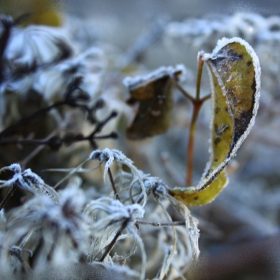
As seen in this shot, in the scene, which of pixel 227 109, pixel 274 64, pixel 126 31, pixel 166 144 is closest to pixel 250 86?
pixel 227 109

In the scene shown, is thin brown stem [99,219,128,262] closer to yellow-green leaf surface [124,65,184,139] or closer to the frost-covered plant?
the frost-covered plant

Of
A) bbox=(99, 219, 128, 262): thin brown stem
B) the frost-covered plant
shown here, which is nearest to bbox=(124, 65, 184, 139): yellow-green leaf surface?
the frost-covered plant

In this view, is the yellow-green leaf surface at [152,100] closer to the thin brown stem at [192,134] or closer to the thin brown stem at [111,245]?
the thin brown stem at [192,134]

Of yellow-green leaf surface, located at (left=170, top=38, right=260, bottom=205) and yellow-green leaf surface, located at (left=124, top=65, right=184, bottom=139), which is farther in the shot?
yellow-green leaf surface, located at (left=124, top=65, right=184, bottom=139)

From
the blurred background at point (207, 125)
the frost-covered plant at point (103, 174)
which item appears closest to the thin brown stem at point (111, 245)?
the frost-covered plant at point (103, 174)

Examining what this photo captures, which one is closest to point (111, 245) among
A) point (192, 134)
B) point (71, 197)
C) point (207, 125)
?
point (71, 197)

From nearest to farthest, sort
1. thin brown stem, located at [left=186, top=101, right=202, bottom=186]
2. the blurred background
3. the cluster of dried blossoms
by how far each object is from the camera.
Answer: the cluster of dried blossoms
thin brown stem, located at [left=186, top=101, right=202, bottom=186]
the blurred background

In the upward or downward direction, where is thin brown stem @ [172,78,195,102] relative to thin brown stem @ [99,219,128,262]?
upward
